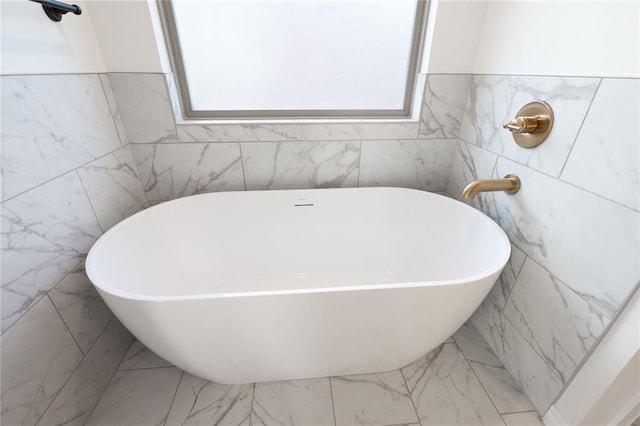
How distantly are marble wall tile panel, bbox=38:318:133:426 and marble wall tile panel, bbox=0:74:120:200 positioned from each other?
2.08 feet

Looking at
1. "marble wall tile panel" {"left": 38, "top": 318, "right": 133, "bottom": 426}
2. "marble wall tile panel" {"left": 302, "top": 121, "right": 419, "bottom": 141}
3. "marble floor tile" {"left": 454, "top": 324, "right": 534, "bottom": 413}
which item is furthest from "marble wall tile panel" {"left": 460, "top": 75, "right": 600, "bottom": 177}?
"marble wall tile panel" {"left": 38, "top": 318, "right": 133, "bottom": 426}

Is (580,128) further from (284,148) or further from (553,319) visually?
(284,148)

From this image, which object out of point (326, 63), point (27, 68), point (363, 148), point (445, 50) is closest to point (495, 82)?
point (445, 50)

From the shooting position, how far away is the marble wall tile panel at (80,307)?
880mm

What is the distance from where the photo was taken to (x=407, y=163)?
58.1 inches

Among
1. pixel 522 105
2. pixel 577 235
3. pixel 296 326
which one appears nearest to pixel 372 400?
pixel 296 326

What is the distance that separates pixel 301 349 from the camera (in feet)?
2.93

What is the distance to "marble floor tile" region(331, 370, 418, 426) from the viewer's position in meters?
0.96

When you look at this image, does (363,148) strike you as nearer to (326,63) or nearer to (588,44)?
(326,63)

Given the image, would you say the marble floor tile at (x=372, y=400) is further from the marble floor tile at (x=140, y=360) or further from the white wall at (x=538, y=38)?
the white wall at (x=538, y=38)

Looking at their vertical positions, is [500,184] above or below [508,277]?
above

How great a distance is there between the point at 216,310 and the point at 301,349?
33 centimetres

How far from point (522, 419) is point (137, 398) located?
4.67 feet

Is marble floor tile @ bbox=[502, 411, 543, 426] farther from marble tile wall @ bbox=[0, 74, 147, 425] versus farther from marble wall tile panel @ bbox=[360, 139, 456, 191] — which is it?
marble tile wall @ bbox=[0, 74, 147, 425]
